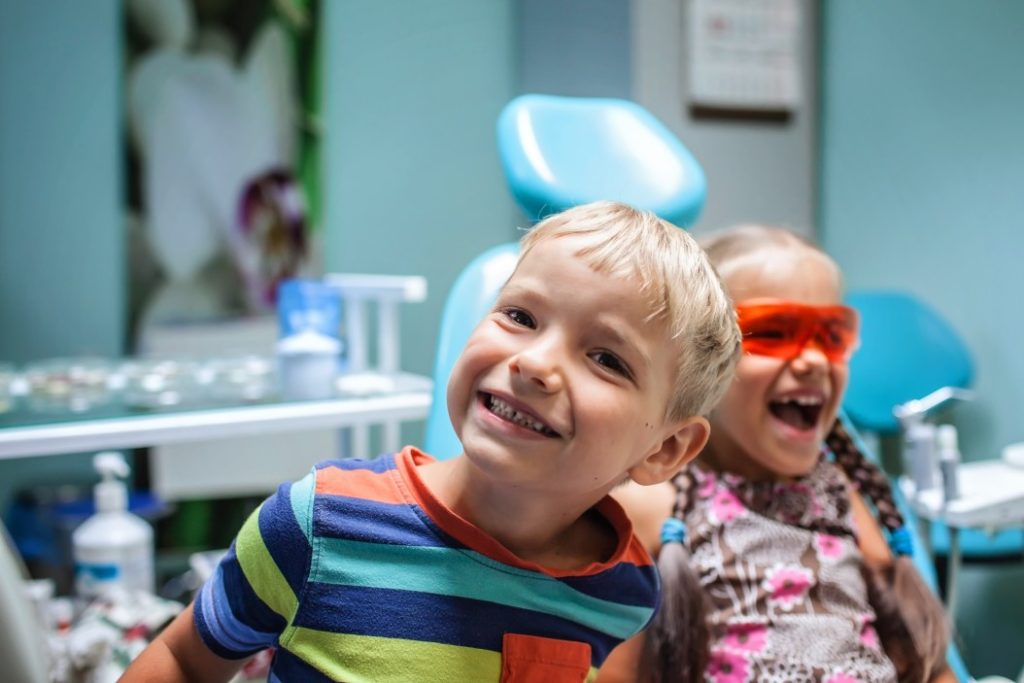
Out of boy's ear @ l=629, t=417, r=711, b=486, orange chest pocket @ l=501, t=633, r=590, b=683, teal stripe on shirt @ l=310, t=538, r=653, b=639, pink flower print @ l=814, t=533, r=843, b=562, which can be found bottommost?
pink flower print @ l=814, t=533, r=843, b=562

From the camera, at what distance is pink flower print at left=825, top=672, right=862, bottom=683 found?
115 centimetres

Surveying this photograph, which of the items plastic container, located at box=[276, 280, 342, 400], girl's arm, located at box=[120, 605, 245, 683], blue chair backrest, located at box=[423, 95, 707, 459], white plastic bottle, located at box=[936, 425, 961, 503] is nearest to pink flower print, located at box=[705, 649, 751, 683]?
blue chair backrest, located at box=[423, 95, 707, 459]

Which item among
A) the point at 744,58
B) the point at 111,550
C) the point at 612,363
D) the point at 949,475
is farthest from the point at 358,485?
the point at 744,58

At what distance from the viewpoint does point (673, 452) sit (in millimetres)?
967

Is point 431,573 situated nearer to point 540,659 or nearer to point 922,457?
point 540,659

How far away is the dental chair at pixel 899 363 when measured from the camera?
112 inches

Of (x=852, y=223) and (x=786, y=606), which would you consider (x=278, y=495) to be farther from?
(x=852, y=223)

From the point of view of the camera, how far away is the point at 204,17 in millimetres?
2686

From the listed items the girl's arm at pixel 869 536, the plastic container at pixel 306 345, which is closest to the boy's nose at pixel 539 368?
the girl's arm at pixel 869 536

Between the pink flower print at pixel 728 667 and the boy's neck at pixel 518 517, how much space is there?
0.28 metres

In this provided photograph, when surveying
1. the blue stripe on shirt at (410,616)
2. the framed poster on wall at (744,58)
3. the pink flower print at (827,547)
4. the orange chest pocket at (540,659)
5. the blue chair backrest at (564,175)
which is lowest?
the pink flower print at (827,547)

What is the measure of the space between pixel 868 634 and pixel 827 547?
12 centimetres

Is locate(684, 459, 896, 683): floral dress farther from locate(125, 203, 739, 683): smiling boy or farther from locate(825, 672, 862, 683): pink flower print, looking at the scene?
locate(125, 203, 739, 683): smiling boy

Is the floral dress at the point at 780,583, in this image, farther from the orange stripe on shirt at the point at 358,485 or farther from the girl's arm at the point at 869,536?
the orange stripe on shirt at the point at 358,485
